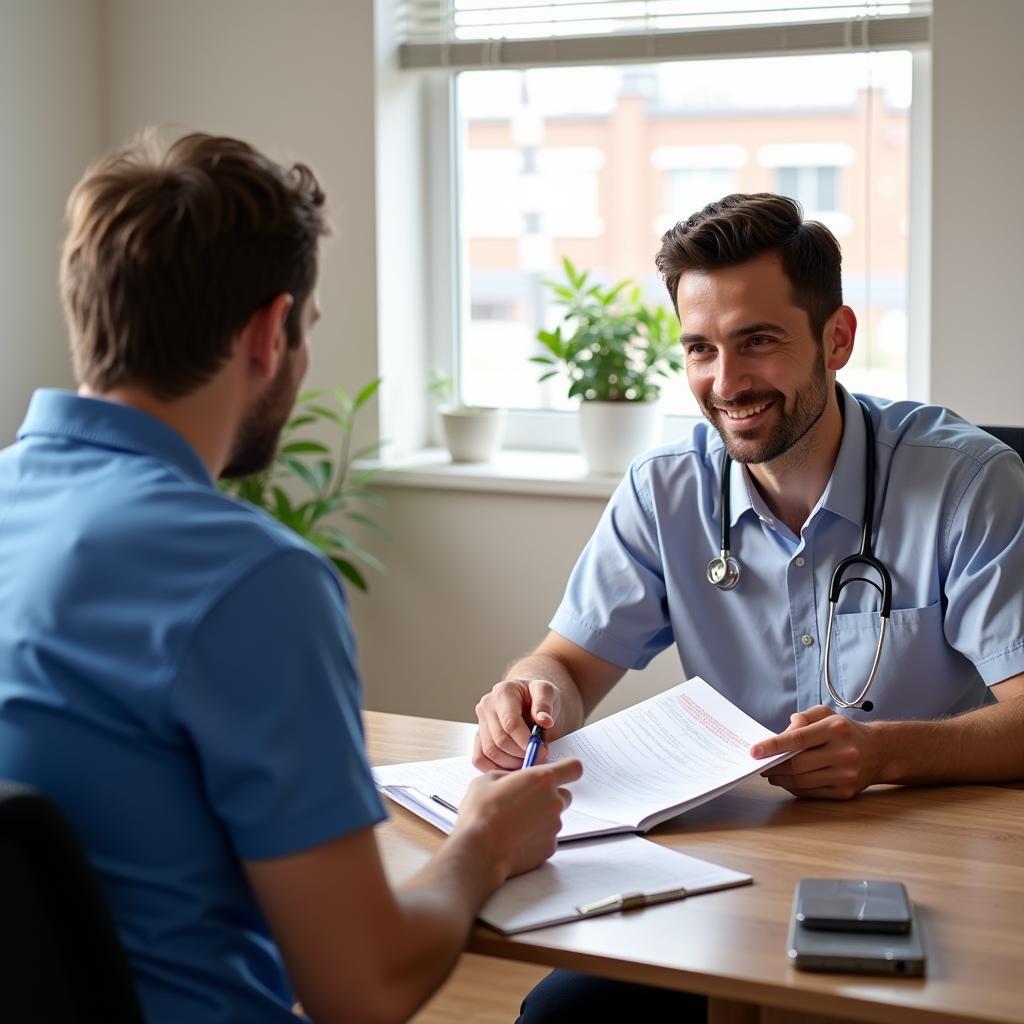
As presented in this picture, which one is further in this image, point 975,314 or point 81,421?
point 975,314

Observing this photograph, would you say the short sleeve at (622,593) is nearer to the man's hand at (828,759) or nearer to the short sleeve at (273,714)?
→ the man's hand at (828,759)

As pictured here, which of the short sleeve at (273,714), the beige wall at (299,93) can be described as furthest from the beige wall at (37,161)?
the short sleeve at (273,714)

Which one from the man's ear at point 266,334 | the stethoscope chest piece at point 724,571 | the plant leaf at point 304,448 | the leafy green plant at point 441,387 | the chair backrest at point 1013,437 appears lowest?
the stethoscope chest piece at point 724,571

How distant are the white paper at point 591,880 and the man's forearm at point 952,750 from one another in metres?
0.31

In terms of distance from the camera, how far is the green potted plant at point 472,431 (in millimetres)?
3275

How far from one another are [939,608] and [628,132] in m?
1.73

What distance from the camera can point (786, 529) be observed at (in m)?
1.92

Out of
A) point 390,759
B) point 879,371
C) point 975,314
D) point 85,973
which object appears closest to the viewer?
point 85,973

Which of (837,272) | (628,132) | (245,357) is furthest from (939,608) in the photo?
(628,132)

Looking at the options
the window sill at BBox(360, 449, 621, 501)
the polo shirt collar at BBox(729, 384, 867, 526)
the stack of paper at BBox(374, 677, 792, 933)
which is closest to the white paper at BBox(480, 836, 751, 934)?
the stack of paper at BBox(374, 677, 792, 933)

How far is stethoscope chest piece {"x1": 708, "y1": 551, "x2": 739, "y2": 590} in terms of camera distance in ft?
6.39

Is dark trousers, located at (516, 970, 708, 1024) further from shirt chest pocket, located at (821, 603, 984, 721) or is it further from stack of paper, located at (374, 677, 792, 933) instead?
shirt chest pocket, located at (821, 603, 984, 721)

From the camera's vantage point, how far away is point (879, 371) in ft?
10.1

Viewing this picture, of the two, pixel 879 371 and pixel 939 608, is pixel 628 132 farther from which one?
pixel 939 608
